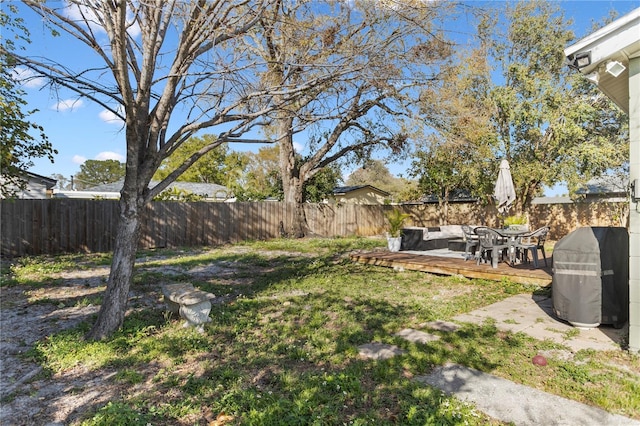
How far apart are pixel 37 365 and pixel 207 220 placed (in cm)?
1053

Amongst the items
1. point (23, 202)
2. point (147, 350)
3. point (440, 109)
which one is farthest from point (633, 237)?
point (23, 202)

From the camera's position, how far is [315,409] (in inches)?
93.5

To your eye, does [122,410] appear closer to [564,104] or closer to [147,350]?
[147,350]

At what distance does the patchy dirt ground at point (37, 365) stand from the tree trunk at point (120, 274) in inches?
25.9

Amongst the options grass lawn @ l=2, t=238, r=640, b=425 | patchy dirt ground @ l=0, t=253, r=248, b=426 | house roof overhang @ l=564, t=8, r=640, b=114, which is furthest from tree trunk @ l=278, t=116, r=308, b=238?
house roof overhang @ l=564, t=8, r=640, b=114

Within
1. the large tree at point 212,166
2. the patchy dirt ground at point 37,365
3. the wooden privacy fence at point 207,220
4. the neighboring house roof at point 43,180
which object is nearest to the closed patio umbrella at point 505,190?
the patchy dirt ground at point 37,365

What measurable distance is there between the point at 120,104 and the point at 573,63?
4.72m

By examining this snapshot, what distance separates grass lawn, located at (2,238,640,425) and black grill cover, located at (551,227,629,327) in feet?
2.35

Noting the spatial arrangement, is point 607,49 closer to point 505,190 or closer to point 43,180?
point 505,190

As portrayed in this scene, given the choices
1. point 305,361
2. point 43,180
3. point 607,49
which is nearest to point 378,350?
point 305,361

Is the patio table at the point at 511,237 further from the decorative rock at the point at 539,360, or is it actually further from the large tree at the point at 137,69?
the large tree at the point at 137,69

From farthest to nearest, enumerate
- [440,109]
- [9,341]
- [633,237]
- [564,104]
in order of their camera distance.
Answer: [564,104] < [440,109] < [9,341] < [633,237]

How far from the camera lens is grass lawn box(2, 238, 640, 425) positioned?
2381 millimetres

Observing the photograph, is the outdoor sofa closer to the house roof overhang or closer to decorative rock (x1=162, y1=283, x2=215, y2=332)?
the house roof overhang
